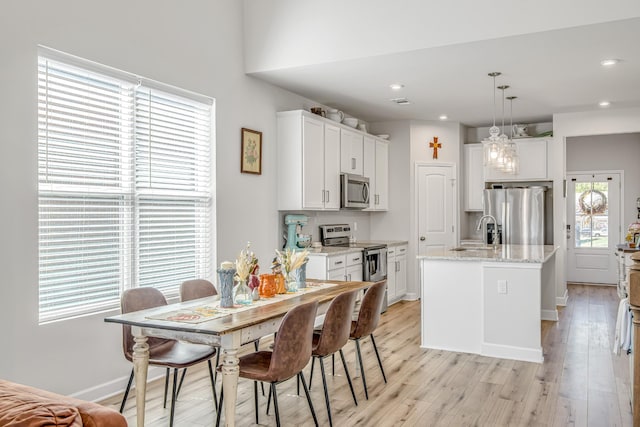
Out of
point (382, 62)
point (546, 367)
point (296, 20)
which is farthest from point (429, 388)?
point (296, 20)

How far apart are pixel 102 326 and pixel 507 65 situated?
394cm

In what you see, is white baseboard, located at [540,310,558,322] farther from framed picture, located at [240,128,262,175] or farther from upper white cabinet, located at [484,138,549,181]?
framed picture, located at [240,128,262,175]

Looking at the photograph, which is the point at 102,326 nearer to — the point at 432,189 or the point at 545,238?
the point at 432,189

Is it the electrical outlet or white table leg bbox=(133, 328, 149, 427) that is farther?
the electrical outlet

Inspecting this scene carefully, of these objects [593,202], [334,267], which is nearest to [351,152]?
[334,267]

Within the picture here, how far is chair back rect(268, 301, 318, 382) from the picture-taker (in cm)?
258

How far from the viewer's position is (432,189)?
747 centimetres

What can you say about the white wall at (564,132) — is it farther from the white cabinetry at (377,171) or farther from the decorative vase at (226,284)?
the decorative vase at (226,284)

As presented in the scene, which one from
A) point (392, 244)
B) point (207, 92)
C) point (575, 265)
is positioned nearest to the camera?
point (207, 92)

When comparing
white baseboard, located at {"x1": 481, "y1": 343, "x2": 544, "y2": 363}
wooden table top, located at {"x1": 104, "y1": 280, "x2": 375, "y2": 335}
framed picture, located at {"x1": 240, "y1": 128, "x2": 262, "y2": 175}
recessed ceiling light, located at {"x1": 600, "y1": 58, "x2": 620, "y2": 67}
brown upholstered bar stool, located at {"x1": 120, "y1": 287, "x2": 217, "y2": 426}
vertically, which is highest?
recessed ceiling light, located at {"x1": 600, "y1": 58, "x2": 620, "y2": 67}

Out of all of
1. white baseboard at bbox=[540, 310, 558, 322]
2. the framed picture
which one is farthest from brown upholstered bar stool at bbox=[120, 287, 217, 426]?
white baseboard at bbox=[540, 310, 558, 322]

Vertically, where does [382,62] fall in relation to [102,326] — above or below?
above

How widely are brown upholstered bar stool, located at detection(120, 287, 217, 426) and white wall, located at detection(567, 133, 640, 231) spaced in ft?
25.6

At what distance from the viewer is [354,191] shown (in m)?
6.24
